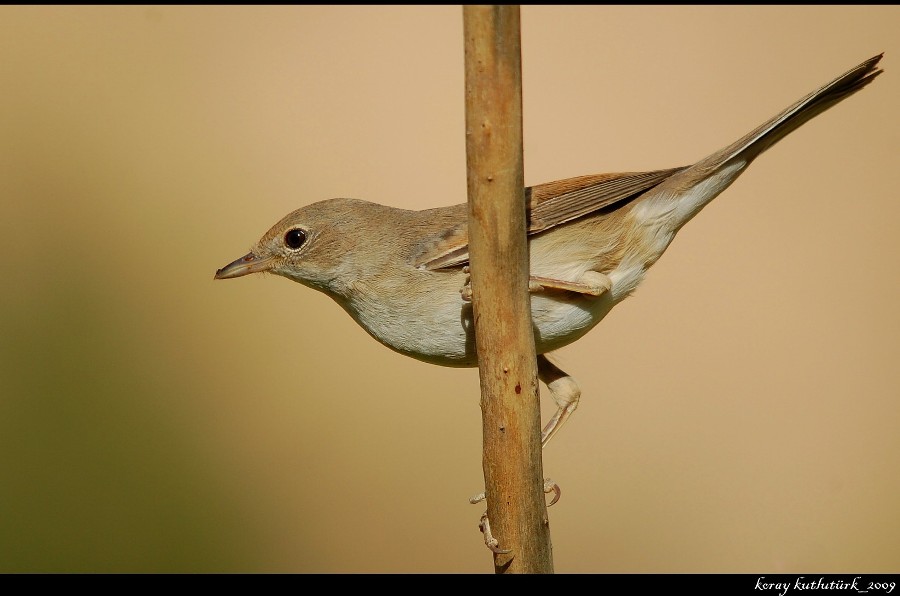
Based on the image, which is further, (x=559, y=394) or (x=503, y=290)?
(x=559, y=394)

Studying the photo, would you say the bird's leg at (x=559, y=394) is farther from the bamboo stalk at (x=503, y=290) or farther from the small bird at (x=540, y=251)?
the bamboo stalk at (x=503, y=290)

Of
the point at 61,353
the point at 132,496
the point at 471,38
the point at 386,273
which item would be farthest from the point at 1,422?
the point at 471,38

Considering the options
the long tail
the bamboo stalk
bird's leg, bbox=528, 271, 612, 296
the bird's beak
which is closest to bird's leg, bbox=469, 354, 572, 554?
bird's leg, bbox=528, 271, 612, 296

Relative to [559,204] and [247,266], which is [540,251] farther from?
[247,266]

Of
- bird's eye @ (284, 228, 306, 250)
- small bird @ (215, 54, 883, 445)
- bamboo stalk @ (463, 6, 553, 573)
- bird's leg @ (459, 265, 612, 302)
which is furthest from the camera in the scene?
bird's eye @ (284, 228, 306, 250)

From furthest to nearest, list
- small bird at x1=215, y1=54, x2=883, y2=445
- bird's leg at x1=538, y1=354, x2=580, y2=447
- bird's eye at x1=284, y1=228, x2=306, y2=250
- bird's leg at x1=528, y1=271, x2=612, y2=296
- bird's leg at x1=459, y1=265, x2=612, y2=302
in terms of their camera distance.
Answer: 1. bird's eye at x1=284, y1=228, x2=306, y2=250
2. bird's leg at x1=538, y1=354, x2=580, y2=447
3. small bird at x1=215, y1=54, x2=883, y2=445
4. bird's leg at x1=528, y1=271, x2=612, y2=296
5. bird's leg at x1=459, y1=265, x2=612, y2=302

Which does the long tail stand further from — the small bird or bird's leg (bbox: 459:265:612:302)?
bird's leg (bbox: 459:265:612:302)

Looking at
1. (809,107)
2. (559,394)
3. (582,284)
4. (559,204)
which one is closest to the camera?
(809,107)

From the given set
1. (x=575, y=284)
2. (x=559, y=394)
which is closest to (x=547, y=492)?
(x=559, y=394)
